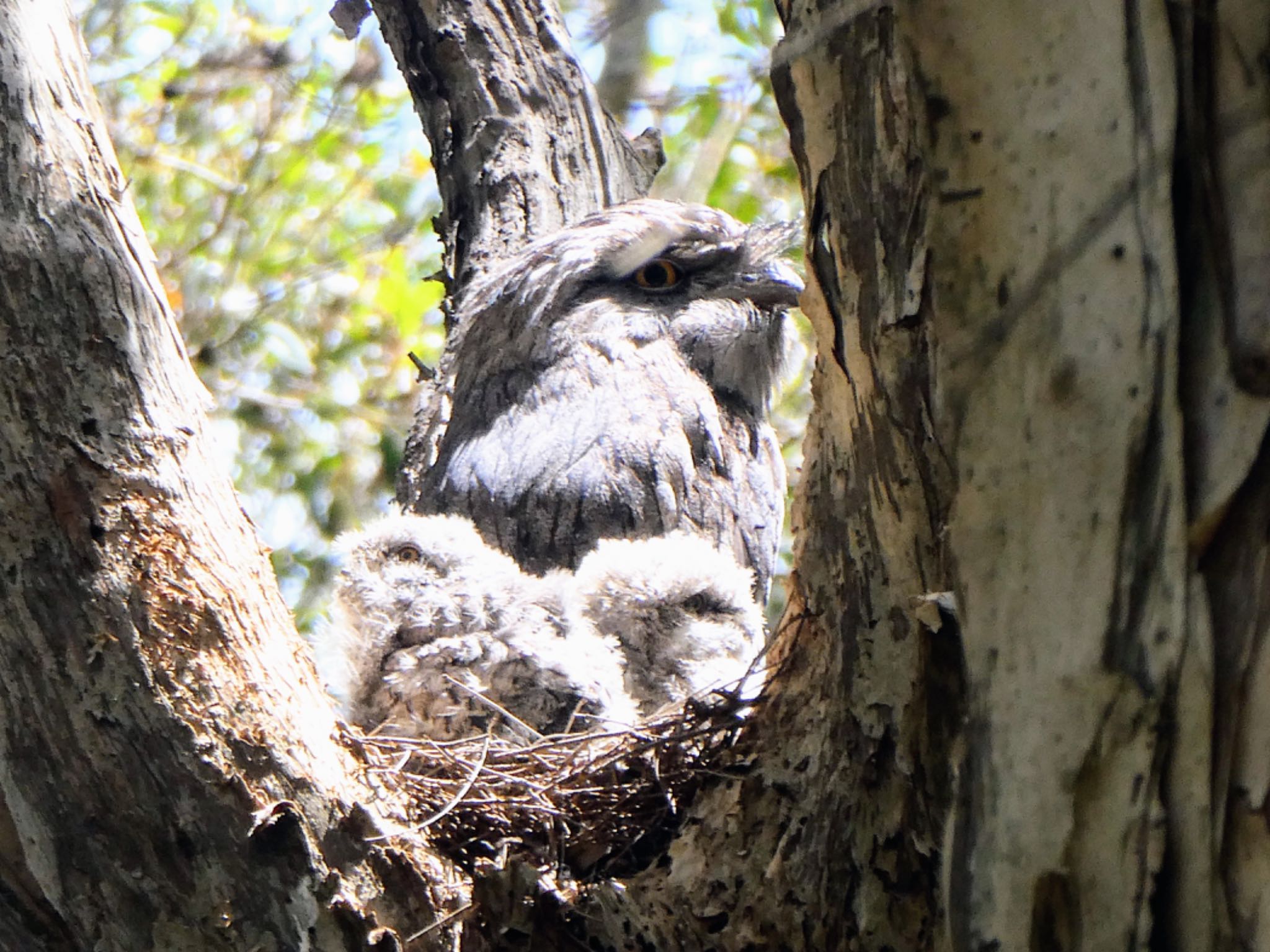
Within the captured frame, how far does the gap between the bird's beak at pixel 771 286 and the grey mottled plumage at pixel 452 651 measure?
1232 mm

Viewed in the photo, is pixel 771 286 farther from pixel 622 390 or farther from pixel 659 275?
pixel 622 390

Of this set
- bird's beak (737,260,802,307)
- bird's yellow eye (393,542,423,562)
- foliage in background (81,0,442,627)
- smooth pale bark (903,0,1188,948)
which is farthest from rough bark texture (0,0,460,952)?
foliage in background (81,0,442,627)

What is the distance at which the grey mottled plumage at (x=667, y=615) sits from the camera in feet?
8.76

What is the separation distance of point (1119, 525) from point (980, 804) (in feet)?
1.00

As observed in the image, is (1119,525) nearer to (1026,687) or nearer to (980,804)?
(1026,687)

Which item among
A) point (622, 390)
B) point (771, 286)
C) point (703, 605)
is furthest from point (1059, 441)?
point (771, 286)

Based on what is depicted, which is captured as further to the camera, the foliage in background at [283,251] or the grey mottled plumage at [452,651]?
the foliage in background at [283,251]

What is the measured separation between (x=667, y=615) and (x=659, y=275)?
1229 mm

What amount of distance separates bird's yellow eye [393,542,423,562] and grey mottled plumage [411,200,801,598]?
1.68 feet

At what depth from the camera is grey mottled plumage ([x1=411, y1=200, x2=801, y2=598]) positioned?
3.19 metres

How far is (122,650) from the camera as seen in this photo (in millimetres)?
1486

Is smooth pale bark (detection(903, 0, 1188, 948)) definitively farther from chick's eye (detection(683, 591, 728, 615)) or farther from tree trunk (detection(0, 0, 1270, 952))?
chick's eye (detection(683, 591, 728, 615))

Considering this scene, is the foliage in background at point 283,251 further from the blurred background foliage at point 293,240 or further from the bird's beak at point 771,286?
the bird's beak at point 771,286

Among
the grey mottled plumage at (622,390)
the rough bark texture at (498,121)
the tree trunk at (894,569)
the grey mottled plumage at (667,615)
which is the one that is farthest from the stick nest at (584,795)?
the rough bark texture at (498,121)
